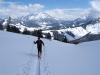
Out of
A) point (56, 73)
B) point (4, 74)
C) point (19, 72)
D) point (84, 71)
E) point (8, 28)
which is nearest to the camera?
point (4, 74)

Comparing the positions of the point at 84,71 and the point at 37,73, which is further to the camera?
the point at 84,71

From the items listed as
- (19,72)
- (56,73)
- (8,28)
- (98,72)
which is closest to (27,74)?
(19,72)

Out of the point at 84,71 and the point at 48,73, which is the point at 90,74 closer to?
the point at 84,71

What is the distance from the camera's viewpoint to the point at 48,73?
11.7 metres

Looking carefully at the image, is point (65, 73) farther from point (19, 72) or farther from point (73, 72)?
point (19, 72)

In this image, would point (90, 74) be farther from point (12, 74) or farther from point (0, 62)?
point (0, 62)

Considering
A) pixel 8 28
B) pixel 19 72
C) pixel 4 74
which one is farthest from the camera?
pixel 8 28

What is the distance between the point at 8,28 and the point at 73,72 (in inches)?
3291

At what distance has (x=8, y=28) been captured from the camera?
91.6 m

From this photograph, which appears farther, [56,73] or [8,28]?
[8,28]

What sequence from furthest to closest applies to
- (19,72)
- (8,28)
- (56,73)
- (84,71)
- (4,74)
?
(8,28), (84,71), (56,73), (19,72), (4,74)

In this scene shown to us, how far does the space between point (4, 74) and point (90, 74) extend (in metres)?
6.22

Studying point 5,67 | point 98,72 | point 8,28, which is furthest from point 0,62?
point 8,28

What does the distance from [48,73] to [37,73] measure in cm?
84
